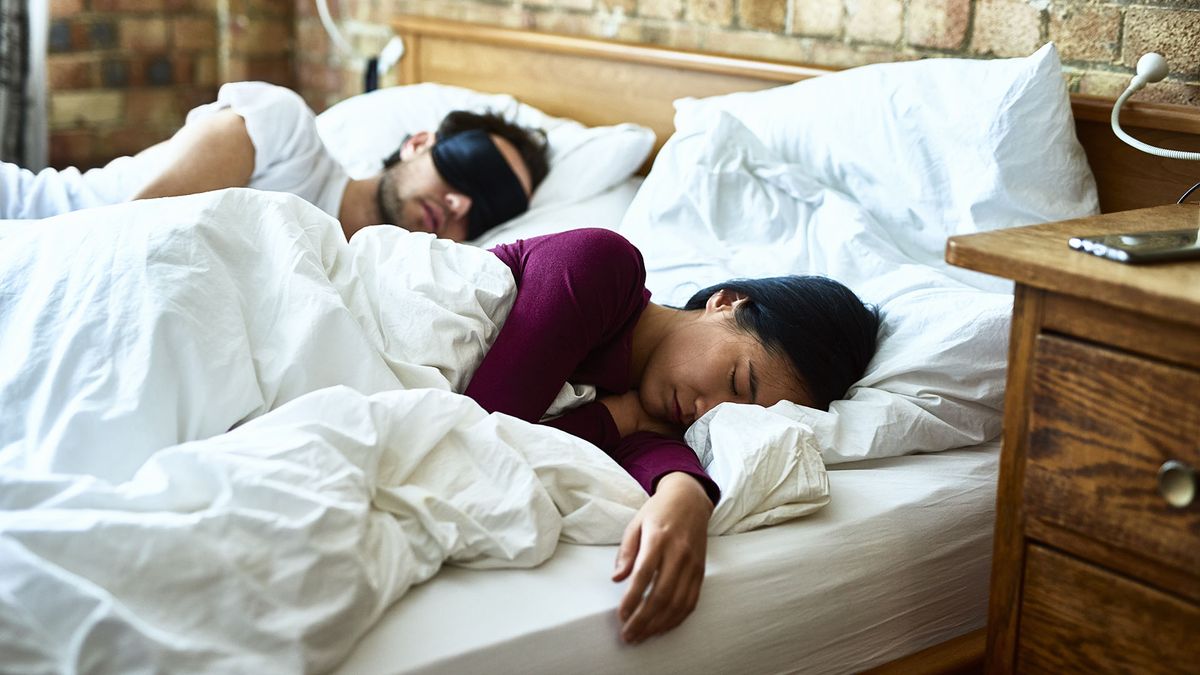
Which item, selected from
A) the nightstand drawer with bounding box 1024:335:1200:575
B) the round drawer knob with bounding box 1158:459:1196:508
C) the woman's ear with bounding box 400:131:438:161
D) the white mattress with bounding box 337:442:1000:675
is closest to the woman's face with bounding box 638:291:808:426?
the white mattress with bounding box 337:442:1000:675

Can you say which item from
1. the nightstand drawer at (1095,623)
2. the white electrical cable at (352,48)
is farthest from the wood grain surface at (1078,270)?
the white electrical cable at (352,48)

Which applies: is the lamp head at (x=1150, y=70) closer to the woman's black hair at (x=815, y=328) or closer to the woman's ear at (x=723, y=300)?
the woman's black hair at (x=815, y=328)

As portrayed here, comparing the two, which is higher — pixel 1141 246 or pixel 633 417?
pixel 1141 246

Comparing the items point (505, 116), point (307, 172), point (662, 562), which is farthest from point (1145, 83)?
point (307, 172)

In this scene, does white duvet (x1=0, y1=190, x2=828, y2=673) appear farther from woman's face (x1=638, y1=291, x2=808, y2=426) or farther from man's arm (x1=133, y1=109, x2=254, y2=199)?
man's arm (x1=133, y1=109, x2=254, y2=199)

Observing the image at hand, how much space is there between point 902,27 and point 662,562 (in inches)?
41.4

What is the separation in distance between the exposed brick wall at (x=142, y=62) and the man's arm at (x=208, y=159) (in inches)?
40.8

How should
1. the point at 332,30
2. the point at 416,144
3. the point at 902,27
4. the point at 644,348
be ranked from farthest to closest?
the point at 332,30
the point at 416,144
the point at 902,27
the point at 644,348

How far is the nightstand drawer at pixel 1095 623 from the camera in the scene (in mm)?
917

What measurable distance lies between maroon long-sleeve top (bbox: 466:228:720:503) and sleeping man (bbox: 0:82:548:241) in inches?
28.1

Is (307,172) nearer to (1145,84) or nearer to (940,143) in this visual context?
(940,143)

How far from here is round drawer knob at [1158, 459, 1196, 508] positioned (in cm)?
86

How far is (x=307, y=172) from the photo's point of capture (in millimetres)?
2043

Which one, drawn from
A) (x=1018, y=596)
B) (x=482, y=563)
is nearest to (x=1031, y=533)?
(x=1018, y=596)
